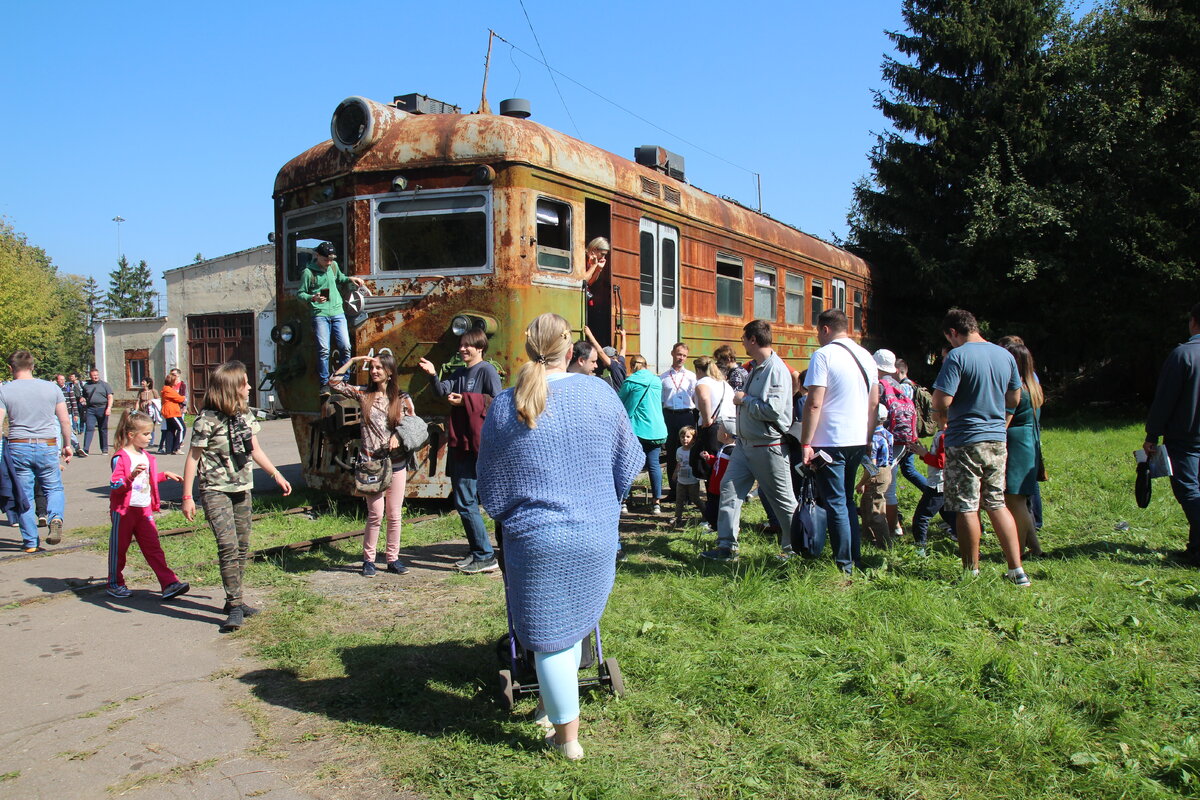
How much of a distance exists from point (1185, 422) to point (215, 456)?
21.2 feet

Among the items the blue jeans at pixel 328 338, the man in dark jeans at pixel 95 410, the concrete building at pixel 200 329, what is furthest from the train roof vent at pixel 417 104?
the concrete building at pixel 200 329

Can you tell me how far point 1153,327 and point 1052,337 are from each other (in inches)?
83.1

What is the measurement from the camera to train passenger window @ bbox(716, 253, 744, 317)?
11.5 metres

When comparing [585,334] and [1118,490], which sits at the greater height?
[585,334]

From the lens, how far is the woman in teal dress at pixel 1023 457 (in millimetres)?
5895

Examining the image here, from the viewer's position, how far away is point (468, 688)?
161 inches

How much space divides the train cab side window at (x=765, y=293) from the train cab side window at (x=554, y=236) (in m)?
4.94

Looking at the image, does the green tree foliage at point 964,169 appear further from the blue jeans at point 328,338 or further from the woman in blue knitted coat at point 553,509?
the woman in blue knitted coat at point 553,509

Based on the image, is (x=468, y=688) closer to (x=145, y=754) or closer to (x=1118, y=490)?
(x=145, y=754)

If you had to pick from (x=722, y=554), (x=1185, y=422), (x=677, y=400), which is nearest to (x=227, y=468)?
(x=722, y=554)

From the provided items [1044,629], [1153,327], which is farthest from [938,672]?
[1153,327]

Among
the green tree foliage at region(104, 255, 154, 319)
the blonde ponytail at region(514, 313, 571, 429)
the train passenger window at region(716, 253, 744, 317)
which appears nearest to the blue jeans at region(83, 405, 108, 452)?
the train passenger window at region(716, 253, 744, 317)

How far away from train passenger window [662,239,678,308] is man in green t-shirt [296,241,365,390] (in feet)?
11.9

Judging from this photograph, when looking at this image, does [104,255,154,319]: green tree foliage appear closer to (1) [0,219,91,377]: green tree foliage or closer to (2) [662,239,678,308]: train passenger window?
(1) [0,219,91,377]: green tree foliage
